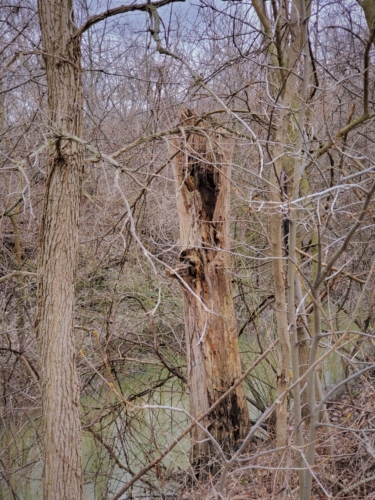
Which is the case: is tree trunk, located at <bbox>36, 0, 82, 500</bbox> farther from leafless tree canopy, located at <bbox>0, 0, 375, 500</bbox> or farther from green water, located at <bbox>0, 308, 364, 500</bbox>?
green water, located at <bbox>0, 308, 364, 500</bbox>

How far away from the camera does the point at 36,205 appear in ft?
26.6

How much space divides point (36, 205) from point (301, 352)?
476 centimetres

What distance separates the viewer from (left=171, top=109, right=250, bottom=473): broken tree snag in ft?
16.6

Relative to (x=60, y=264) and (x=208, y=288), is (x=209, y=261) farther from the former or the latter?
(x=60, y=264)

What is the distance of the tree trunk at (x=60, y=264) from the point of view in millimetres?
4613

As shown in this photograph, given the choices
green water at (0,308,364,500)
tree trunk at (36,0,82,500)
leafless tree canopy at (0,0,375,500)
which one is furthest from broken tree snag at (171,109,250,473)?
green water at (0,308,364,500)

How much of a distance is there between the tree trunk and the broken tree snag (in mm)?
1058

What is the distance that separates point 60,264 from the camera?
4.72 m

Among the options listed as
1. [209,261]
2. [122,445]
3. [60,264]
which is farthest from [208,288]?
[122,445]

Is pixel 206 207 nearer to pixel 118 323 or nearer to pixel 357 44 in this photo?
pixel 118 323

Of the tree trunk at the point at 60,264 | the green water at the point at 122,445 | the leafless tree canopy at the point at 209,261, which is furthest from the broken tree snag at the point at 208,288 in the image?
the green water at the point at 122,445

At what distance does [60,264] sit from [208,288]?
1.46 meters

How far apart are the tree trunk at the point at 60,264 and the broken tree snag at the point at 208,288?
41.6 inches

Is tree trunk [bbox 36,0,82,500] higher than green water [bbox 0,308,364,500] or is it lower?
higher
